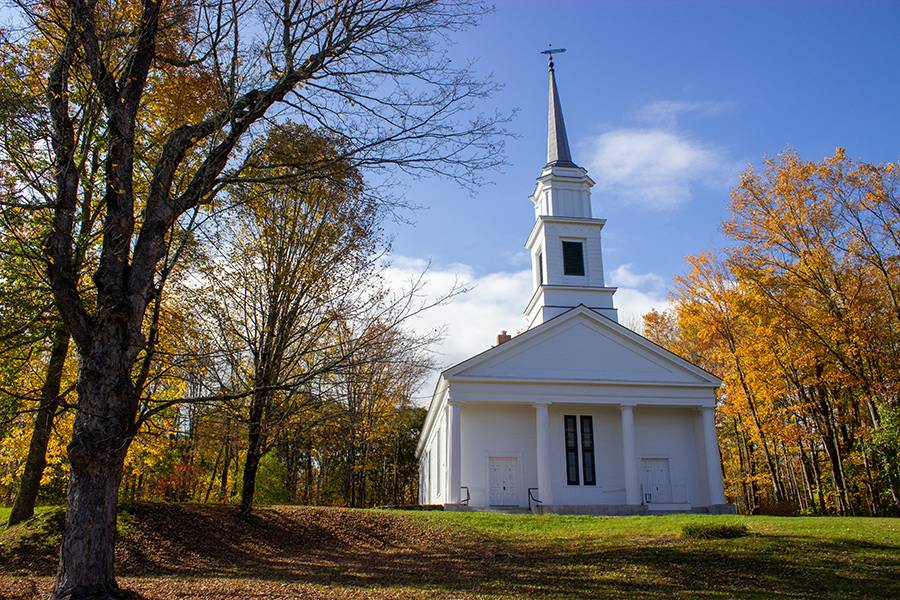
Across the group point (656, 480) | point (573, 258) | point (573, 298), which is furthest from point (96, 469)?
point (573, 258)

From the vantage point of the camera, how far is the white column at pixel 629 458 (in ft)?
81.9

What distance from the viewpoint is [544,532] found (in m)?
17.2

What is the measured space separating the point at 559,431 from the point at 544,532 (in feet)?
32.4

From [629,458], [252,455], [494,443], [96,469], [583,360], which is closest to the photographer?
[96,469]

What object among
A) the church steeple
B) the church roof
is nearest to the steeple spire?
the church steeple

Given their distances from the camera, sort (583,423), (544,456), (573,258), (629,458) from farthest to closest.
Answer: (573,258), (583,423), (629,458), (544,456)

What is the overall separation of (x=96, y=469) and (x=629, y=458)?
71.0 ft

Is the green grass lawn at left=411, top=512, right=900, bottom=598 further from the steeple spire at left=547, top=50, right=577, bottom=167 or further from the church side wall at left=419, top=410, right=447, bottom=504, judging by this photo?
the steeple spire at left=547, top=50, right=577, bottom=167

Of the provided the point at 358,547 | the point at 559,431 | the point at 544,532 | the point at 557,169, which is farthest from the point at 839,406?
the point at 358,547

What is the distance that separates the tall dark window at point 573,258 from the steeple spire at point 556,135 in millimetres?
4587

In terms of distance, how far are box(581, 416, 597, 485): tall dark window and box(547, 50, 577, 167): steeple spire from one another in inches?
540

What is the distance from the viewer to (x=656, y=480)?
88.1 feet

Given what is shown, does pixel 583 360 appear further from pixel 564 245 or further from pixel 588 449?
pixel 564 245

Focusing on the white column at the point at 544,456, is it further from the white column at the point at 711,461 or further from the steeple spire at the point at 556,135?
the steeple spire at the point at 556,135
